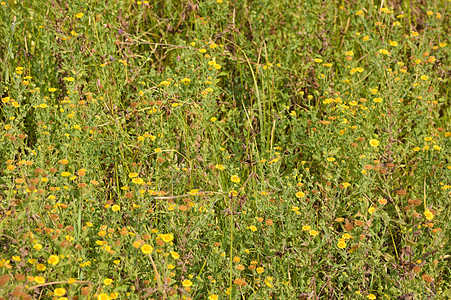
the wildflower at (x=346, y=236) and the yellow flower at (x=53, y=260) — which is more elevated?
the yellow flower at (x=53, y=260)

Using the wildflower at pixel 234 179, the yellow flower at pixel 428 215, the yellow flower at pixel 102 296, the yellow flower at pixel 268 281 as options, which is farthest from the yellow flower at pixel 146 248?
the yellow flower at pixel 428 215

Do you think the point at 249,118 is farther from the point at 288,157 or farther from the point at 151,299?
the point at 151,299

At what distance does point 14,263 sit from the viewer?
246 centimetres

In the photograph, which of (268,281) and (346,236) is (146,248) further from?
(346,236)

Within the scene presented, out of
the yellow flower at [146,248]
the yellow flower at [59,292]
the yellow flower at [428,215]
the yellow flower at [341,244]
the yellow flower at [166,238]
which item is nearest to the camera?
the yellow flower at [59,292]

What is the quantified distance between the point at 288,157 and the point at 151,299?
1.31 metres

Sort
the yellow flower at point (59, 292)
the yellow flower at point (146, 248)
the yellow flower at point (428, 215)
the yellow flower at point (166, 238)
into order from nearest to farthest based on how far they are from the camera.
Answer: the yellow flower at point (59, 292)
the yellow flower at point (146, 248)
the yellow flower at point (166, 238)
the yellow flower at point (428, 215)

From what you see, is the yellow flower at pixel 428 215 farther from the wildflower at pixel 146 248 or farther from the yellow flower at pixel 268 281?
the wildflower at pixel 146 248

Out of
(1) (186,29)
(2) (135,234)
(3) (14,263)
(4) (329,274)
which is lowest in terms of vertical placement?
(4) (329,274)

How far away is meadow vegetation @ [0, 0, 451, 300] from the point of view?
7.97ft

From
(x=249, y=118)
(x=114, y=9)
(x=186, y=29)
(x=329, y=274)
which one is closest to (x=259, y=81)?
(x=249, y=118)

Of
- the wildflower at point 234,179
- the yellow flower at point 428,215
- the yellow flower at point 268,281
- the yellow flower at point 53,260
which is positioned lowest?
the yellow flower at point 268,281

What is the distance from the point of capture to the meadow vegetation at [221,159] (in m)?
2.43

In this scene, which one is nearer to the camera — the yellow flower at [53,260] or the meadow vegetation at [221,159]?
the yellow flower at [53,260]
